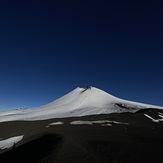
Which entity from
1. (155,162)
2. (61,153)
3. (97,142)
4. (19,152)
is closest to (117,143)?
(97,142)

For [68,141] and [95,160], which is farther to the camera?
[68,141]

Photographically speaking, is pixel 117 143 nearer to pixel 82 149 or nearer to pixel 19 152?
pixel 82 149

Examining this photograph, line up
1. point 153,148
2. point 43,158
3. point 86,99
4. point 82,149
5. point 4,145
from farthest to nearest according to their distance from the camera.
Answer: point 86,99, point 4,145, point 153,148, point 82,149, point 43,158

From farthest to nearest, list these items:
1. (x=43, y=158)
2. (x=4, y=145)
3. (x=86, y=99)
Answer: (x=86, y=99)
(x=4, y=145)
(x=43, y=158)

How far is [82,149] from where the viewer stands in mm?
21672

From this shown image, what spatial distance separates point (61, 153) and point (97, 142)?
6409 millimetres

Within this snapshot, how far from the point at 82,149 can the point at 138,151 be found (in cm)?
739

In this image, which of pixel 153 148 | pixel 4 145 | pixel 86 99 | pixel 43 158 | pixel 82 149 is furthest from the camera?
pixel 86 99

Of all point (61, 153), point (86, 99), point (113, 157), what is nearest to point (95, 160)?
point (113, 157)

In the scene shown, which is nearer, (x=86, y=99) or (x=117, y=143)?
(x=117, y=143)

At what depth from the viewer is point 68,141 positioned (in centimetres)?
2436

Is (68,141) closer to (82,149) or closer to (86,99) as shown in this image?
(82,149)

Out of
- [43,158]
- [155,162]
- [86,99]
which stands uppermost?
[86,99]

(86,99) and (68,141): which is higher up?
(86,99)
